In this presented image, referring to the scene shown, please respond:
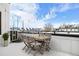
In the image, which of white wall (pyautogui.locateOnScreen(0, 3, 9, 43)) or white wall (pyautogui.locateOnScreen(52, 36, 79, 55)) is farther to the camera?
white wall (pyautogui.locateOnScreen(0, 3, 9, 43))

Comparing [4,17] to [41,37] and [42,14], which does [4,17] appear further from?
[41,37]

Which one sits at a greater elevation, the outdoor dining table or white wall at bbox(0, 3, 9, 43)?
white wall at bbox(0, 3, 9, 43)

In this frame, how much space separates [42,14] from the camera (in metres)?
3.63

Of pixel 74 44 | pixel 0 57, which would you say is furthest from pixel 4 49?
pixel 74 44

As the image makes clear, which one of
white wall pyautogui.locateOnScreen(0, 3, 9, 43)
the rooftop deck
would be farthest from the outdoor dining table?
white wall pyautogui.locateOnScreen(0, 3, 9, 43)

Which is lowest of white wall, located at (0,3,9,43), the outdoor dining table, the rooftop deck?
the rooftop deck

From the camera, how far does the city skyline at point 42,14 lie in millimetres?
3543

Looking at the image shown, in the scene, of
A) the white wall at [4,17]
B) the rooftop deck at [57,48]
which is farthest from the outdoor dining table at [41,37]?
the white wall at [4,17]

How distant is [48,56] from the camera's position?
11.7ft

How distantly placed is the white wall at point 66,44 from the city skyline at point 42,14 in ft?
1.58

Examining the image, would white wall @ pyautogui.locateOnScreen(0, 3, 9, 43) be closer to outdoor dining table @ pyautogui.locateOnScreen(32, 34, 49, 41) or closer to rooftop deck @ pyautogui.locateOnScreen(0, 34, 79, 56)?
rooftop deck @ pyautogui.locateOnScreen(0, 34, 79, 56)

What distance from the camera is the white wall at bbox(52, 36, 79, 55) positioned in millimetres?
3514

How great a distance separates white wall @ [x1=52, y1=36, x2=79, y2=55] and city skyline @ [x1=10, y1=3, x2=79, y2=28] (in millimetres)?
481

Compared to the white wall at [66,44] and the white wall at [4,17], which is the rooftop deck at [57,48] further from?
the white wall at [4,17]
